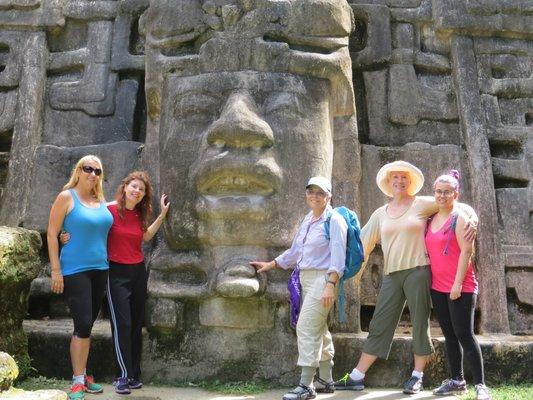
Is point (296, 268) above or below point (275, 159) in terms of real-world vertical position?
below

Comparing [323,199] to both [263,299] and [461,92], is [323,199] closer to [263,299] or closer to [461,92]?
[263,299]

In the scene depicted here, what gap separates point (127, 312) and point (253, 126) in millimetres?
1609

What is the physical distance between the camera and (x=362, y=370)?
461 cm

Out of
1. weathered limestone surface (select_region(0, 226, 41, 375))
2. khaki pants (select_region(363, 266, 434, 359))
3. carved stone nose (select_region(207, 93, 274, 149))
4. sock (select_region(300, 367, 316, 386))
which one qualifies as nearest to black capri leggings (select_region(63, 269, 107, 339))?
weathered limestone surface (select_region(0, 226, 41, 375))

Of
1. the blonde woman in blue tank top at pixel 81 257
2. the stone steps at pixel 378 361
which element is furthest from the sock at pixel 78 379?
the stone steps at pixel 378 361

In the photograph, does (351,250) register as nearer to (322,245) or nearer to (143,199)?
(322,245)

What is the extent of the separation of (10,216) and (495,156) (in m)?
4.57

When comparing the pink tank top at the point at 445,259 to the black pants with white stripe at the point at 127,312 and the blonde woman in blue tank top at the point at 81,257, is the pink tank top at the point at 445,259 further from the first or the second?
the blonde woman in blue tank top at the point at 81,257

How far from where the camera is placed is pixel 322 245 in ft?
14.3

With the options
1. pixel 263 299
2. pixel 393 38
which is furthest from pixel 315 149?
pixel 393 38

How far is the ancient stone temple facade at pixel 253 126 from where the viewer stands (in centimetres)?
491

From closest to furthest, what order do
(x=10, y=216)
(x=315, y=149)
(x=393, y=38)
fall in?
(x=315, y=149)
(x=10, y=216)
(x=393, y=38)

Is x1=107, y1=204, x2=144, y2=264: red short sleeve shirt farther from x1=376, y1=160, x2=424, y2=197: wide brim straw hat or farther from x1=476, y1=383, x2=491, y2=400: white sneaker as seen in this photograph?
x1=476, y1=383, x2=491, y2=400: white sneaker

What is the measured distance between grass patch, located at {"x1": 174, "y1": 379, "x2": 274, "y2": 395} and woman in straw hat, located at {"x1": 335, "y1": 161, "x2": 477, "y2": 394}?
0.55 meters
